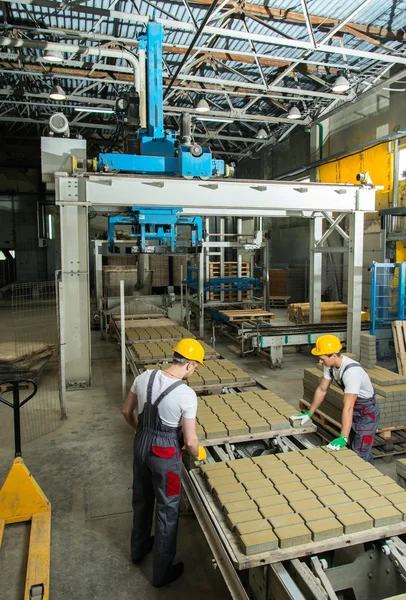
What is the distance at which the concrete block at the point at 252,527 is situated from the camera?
262cm

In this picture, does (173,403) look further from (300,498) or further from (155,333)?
(155,333)

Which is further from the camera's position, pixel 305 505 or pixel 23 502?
pixel 23 502

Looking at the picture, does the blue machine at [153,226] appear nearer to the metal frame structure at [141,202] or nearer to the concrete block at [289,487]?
the metal frame structure at [141,202]

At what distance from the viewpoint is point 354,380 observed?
3936 millimetres

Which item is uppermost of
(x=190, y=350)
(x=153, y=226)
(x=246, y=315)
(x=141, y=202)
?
(x=141, y=202)

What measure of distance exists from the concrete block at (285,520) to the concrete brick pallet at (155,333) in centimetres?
586

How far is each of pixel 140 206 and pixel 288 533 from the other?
528 cm

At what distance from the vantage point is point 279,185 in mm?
7430

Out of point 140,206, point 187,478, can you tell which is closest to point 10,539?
point 187,478

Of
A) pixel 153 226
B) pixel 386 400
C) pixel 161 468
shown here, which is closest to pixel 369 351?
pixel 386 400

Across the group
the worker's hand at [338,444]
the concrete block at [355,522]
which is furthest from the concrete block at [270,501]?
the worker's hand at [338,444]

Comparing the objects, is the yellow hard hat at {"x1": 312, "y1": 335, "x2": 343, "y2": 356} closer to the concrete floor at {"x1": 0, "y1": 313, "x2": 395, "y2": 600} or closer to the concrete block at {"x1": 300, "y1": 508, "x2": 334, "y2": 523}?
the concrete block at {"x1": 300, "y1": 508, "x2": 334, "y2": 523}

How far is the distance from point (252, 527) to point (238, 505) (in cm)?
26

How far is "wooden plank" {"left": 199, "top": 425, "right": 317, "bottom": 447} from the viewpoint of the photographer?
4.04m
